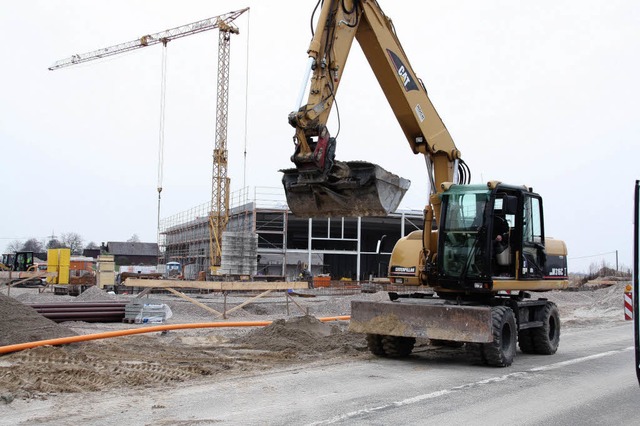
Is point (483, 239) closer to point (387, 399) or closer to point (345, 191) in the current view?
point (345, 191)

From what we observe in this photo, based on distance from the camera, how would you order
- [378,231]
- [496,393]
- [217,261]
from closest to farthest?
1. [496,393]
2. [217,261]
3. [378,231]

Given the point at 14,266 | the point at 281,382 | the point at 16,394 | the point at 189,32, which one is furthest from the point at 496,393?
the point at 189,32

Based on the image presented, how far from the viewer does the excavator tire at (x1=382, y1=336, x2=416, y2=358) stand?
11.2m

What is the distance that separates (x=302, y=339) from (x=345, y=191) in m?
3.64

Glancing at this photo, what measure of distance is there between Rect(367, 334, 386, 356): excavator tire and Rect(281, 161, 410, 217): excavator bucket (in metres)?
2.32

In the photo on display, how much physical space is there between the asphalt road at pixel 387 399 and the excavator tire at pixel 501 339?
23cm

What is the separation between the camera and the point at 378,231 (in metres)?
57.2

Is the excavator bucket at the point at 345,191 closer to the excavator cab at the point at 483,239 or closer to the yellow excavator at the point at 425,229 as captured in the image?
the yellow excavator at the point at 425,229

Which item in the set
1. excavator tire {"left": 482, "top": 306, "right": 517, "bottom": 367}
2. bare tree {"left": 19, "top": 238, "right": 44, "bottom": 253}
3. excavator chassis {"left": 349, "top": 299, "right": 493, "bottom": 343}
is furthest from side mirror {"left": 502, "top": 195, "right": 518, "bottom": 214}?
bare tree {"left": 19, "top": 238, "right": 44, "bottom": 253}

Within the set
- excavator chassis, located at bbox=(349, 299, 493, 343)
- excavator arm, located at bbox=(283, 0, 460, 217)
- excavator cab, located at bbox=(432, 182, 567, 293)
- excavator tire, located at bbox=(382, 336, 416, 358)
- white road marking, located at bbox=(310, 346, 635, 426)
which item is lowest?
white road marking, located at bbox=(310, 346, 635, 426)

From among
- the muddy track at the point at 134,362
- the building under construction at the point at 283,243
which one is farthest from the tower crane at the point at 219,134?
the muddy track at the point at 134,362

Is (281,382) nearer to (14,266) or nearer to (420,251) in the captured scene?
(420,251)

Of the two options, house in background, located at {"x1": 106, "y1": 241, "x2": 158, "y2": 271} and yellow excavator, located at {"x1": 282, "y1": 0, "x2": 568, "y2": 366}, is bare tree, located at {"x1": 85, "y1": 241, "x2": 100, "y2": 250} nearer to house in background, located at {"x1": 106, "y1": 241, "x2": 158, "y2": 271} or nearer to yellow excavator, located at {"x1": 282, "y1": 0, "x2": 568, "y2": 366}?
house in background, located at {"x1": 106, "y1": 241, "x2": 158, "y2": 271}

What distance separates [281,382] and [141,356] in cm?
304
